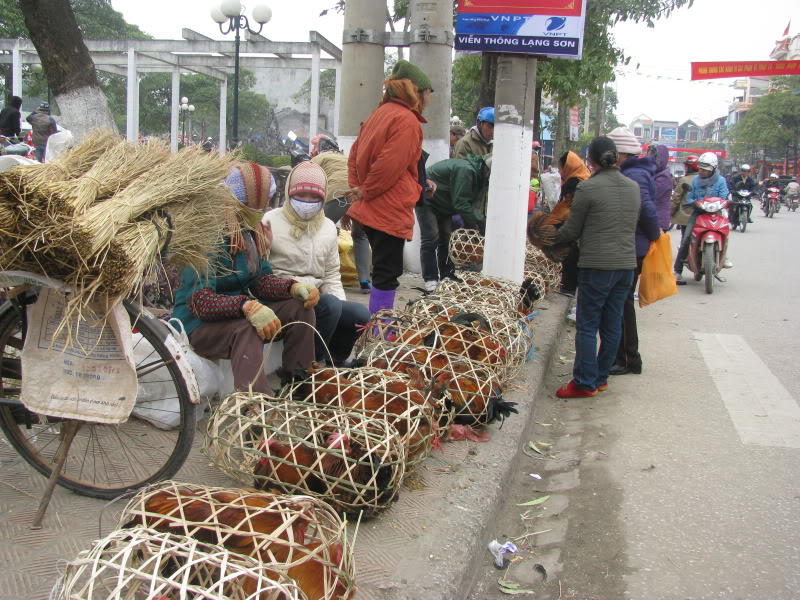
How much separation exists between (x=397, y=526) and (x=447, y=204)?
4887 millimetres

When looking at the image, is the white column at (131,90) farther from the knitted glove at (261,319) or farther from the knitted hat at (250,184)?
the knitted glove at (261,319)

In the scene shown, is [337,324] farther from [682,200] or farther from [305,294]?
[682,200]

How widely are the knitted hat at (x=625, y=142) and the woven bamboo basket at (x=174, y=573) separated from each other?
4871mm

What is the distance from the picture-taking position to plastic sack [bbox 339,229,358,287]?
7.68m

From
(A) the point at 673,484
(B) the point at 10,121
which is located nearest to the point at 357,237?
(A) the point at 673,484

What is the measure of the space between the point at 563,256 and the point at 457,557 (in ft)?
10.4

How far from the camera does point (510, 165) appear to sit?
261 inches

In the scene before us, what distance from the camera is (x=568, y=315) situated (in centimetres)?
826

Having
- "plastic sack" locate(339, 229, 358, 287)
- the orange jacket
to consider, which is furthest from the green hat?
"plastic sack" locate(339, 229, 358, 287)

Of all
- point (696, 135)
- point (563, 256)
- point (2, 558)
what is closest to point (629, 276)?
point (563, 256)

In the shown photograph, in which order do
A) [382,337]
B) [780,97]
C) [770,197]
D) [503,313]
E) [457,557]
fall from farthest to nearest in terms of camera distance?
[780,97] < [770,197] < [503,313] < [382,337] < [457,557]

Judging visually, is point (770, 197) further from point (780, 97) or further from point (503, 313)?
point (780, 97)

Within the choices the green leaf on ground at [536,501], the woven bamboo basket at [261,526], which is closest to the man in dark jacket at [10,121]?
the green leaf on ground at [536,501]

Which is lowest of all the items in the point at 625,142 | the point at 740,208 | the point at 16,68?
the point at 740,208
